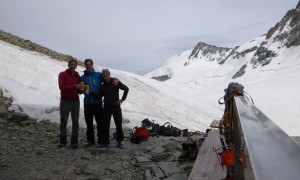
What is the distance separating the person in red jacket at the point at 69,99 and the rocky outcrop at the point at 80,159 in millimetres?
321

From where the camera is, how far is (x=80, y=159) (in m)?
7.01

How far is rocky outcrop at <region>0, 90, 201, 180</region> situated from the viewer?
6098 mm

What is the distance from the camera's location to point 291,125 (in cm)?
3133

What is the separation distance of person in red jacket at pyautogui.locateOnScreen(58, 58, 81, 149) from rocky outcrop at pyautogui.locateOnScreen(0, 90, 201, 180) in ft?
1.05

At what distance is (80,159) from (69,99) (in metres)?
1.52

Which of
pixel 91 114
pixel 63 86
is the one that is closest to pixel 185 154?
pixel 91 114

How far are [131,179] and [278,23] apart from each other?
13451cm

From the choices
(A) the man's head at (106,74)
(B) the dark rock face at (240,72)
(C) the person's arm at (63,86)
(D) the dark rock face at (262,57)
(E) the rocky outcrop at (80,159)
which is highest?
(D) the dark rock face at (262,57)

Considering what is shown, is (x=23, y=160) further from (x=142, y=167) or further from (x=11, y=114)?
(x=11, y=114)

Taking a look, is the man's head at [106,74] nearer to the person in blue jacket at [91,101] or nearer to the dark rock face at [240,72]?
the person in blue jacket at [91,101]

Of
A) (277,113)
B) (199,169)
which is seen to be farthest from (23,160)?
(277,113)

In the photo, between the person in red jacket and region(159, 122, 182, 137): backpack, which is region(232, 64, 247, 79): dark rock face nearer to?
region(159, 122, 182, 137): backpack

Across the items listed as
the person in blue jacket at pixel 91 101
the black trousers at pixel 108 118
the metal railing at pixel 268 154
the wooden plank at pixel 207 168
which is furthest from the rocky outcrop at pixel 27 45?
the metal railing at pixel 268 154

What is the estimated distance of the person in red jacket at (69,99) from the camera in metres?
7.74
